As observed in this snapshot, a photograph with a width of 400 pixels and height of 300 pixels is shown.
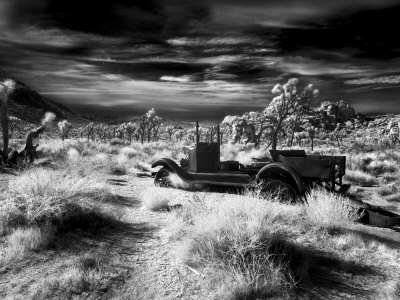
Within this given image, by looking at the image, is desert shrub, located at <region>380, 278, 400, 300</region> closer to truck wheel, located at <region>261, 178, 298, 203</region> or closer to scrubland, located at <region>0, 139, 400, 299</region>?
scrubland, located at <region>0, 139, 400, 299</region>

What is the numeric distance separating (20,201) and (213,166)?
209 inches

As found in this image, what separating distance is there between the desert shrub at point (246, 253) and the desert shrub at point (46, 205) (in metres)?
→ 2.07

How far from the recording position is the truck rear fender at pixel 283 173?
303 inches

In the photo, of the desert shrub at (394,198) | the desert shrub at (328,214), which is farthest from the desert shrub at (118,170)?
the desert shrub at (394,198)

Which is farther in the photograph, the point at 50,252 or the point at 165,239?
the point at 165,239

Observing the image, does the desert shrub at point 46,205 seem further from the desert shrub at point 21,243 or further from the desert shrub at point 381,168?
the desert shrub at point 381,168

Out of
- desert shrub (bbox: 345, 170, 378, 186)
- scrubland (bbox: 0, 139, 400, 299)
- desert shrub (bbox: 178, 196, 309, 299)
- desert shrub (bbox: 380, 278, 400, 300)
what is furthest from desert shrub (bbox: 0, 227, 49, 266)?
desert shrub (bbox: 345, 170, 378, 186)

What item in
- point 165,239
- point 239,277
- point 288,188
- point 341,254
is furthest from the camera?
point 288,188

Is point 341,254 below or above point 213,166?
below

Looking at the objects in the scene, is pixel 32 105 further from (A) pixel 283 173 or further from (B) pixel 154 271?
(B) pixel 154 271

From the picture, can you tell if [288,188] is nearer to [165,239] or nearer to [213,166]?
[213,166]

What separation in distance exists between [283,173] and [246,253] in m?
3.92

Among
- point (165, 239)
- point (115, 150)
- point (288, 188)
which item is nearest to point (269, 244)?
point (165, 239)

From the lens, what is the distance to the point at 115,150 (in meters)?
25.7
